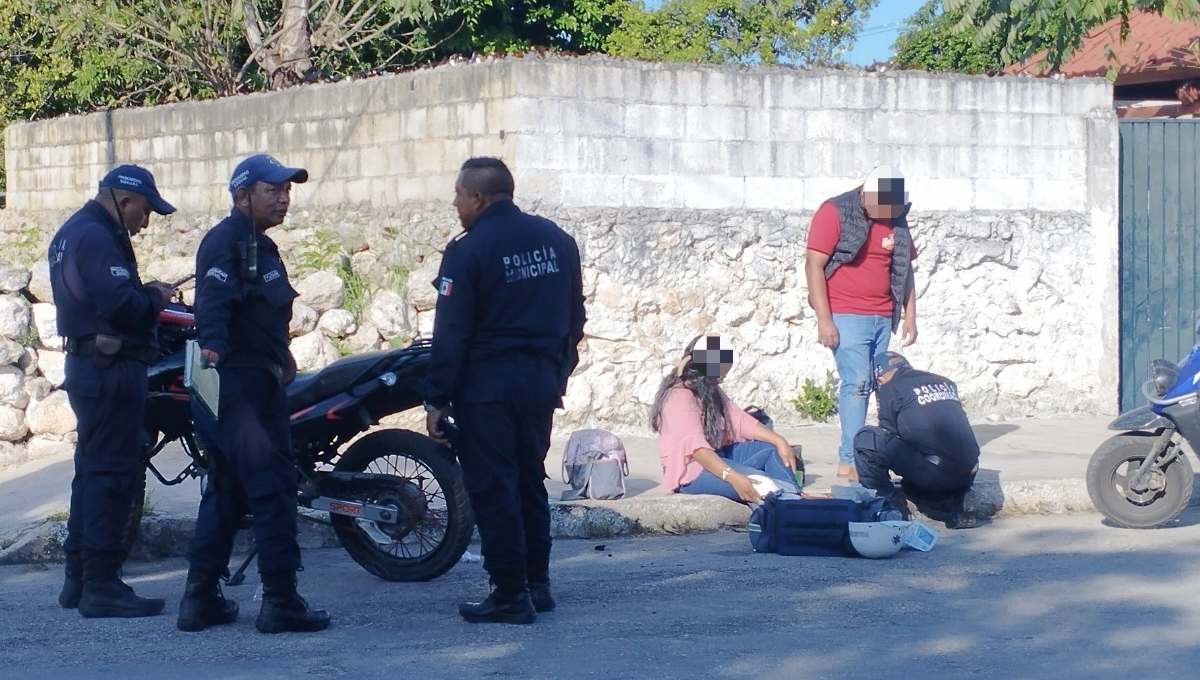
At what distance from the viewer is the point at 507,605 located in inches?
200

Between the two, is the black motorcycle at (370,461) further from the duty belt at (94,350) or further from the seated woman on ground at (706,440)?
the seated woman on ground at (706,440)

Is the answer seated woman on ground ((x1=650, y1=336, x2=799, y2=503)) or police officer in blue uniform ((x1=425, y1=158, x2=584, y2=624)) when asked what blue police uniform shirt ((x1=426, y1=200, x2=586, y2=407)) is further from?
seated woman on ground ((x1=650, y1=336, x2=799, y2=503))

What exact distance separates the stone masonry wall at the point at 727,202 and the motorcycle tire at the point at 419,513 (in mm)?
3273

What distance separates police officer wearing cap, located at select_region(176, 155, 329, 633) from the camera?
4938mm

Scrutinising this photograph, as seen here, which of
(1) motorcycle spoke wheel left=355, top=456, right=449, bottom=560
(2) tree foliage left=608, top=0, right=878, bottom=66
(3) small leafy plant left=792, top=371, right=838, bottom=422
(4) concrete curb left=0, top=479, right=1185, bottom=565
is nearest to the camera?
(1) motorcycle spoke wheel left=355, top=456, right=449, bottom=560

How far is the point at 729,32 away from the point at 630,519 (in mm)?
16841

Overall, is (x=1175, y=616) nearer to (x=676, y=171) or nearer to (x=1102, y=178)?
(x=676, y=171)

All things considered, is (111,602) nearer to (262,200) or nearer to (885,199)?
(262,200)

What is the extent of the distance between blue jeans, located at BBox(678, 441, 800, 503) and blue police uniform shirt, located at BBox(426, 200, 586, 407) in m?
2.17

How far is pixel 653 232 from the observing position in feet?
29.9

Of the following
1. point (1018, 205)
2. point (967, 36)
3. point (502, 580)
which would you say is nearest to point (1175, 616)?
point (502, 580)

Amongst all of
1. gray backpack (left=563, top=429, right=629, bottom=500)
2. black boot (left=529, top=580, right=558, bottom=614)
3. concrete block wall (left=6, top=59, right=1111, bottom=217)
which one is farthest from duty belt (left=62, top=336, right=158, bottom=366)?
concrete block wall (left=6, top=59, right=1111, bottom=217)

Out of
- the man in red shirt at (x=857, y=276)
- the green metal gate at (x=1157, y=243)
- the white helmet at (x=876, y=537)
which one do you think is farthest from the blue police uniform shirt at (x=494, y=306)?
the green metal gate at (x=1157, y=243)

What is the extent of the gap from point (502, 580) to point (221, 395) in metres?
1.25
